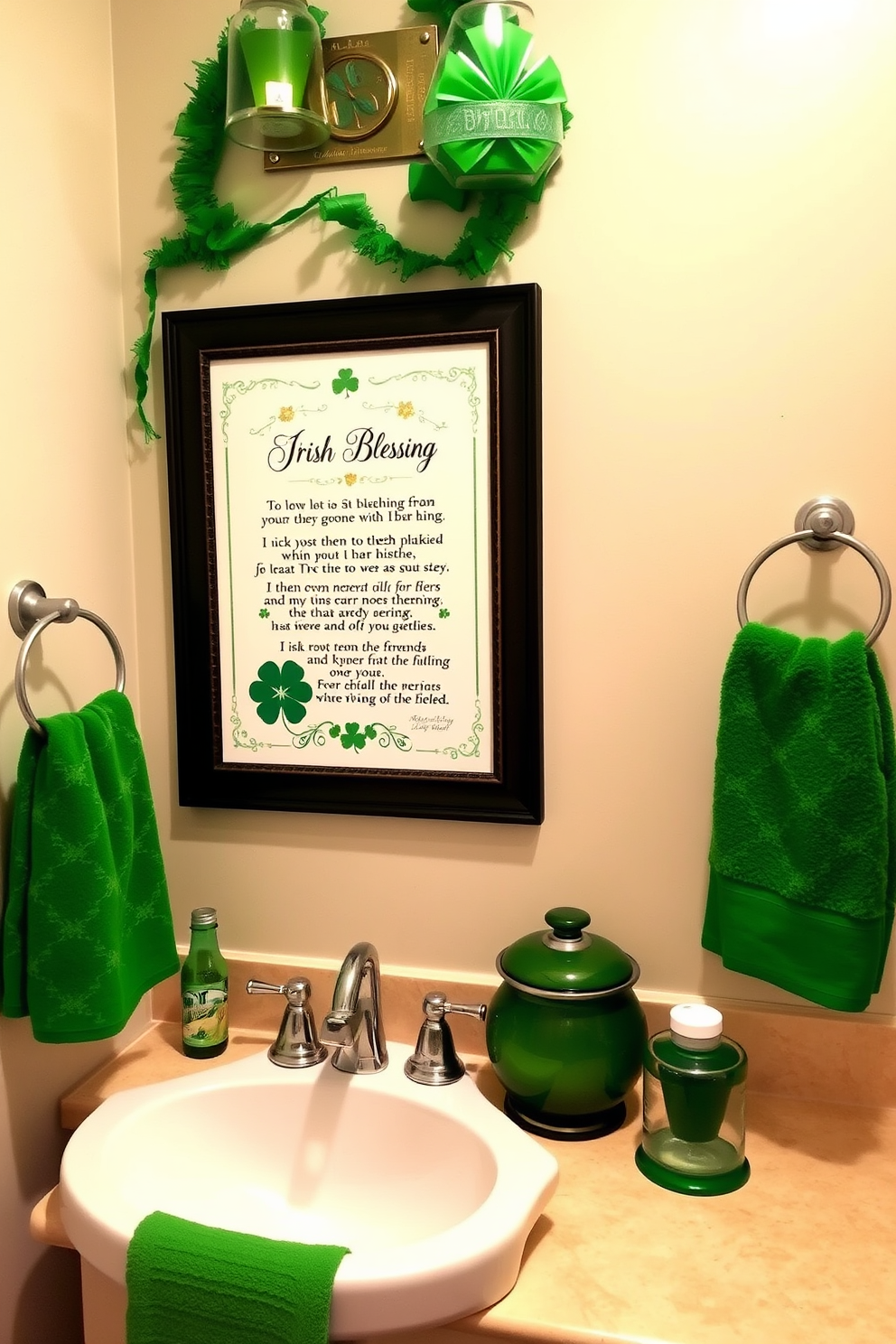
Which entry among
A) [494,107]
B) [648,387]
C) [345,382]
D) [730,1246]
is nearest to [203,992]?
[730,1246]

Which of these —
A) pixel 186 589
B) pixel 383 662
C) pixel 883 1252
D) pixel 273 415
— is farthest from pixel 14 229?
pixel 883 1252

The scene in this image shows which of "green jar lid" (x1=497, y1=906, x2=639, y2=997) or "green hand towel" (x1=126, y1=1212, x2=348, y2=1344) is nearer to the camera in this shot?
"green hand towel" (x1=126, y1=1212, x2=348, y2=1344)

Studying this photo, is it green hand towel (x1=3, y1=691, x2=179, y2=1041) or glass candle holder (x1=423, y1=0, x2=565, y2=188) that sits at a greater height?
glass candle holder (x1=423, y1=0, x2=565, y2=188)

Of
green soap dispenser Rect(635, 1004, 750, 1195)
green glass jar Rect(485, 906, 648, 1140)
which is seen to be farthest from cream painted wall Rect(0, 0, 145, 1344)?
green soap dispenser Rect(635, 1004, 750, 1195)

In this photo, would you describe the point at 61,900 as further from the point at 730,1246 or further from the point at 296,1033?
the point at 730,1246

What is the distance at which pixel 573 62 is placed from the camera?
1127 mm

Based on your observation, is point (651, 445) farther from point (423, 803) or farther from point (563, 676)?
point (423, 803)

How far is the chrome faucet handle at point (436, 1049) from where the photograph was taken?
1.14m

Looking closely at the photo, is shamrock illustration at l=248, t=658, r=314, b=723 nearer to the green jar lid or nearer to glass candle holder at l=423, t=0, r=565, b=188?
the green jar lid

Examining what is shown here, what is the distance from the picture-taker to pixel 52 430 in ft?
3.80

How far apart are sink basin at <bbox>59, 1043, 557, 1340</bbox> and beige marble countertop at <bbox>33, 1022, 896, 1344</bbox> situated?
0.06 meters

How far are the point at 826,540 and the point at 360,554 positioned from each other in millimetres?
520

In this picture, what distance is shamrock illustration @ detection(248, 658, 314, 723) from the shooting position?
4.18 feet

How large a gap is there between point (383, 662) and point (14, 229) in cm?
61
